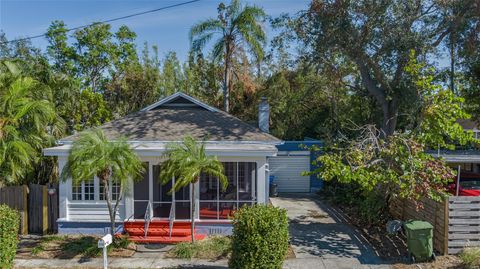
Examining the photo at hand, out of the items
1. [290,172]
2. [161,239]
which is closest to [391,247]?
[161,239]

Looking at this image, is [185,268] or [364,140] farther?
[364,140]

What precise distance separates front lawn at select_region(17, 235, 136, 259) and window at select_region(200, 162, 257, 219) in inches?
117

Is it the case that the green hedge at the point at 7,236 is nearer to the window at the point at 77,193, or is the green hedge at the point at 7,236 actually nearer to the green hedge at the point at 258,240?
the window at the point at 77,193

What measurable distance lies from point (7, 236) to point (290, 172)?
15799mm

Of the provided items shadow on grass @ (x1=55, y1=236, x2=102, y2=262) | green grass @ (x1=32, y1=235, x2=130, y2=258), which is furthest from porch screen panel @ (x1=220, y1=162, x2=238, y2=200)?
shadow on grass @ (x1=55, y1=236, x2=102, y2=262)

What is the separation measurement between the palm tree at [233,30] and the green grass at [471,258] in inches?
585

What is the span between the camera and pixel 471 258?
10.0 m

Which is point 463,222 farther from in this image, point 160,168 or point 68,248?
point 68,248

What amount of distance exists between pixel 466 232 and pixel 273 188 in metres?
11.7

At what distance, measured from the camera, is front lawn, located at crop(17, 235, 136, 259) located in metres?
11.7

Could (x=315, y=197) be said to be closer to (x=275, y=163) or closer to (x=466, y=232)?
(x=275, y=163)

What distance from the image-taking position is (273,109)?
27.8m

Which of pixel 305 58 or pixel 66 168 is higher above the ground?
pixel 305 58

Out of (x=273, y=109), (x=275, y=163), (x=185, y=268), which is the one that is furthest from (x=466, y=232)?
(x=273, y=109)
